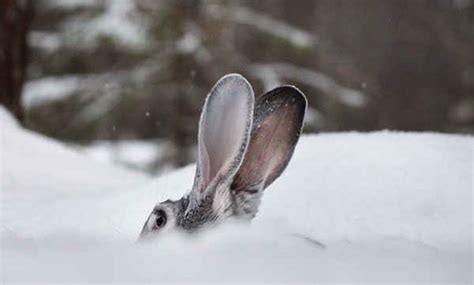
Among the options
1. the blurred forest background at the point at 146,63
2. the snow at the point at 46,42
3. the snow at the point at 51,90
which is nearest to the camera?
the blurred forest background at the point at 146,63

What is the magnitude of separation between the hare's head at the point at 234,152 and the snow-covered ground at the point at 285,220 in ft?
0.39

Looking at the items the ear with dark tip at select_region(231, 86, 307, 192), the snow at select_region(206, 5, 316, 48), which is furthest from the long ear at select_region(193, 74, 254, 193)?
the snow at select_region(206, 5, 316, 48)

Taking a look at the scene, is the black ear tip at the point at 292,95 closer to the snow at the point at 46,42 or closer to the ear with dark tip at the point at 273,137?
the ear with dark tip at the point at 273,137

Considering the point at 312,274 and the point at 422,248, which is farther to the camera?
the point at 422,248

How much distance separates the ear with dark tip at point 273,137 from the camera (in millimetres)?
2250

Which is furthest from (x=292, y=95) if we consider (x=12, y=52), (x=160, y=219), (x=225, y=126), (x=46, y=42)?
(x=46, y=42)

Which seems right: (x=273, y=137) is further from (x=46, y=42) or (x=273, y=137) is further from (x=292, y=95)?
(x=46, y=42)

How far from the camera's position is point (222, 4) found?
834 centimetres

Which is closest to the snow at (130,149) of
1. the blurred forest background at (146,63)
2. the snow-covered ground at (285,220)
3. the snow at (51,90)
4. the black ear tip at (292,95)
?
the blurred forest background at (146,63)

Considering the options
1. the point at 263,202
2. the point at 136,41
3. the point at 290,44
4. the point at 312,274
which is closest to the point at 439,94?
the point at 290,44

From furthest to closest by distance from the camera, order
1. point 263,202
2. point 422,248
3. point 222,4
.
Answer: point 222,4, point 263,202, point 422,248

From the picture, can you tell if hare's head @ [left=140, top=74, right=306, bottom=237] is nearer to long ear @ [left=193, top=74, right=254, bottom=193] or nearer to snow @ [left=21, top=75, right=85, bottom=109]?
long ear @ [left=193, top=74, right=254, bottom=193]

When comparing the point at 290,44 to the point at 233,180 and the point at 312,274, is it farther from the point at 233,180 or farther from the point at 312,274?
the point at 312,274

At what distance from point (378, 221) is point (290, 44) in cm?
636
